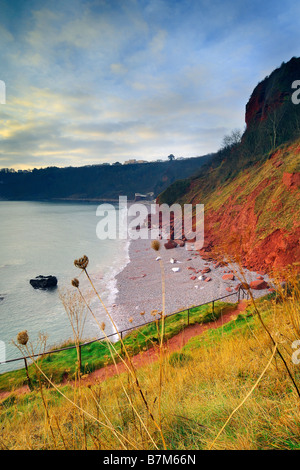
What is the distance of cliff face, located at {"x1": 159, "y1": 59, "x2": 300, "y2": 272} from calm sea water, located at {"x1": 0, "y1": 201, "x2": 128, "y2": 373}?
42.9 feet

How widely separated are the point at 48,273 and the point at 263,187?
3093cm

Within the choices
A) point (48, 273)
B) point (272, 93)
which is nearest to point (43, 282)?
point (48, 273)

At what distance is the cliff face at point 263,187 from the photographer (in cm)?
2181

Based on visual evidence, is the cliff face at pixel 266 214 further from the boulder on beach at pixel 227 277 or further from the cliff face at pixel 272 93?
the cliff face at pixel 272 93

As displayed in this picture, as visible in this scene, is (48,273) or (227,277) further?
(48,273)

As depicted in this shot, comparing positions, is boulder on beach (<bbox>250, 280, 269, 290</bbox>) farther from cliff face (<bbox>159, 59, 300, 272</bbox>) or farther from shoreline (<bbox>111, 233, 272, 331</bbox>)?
cliff face (<bbox>159, 59, 300, 272</bbox>)

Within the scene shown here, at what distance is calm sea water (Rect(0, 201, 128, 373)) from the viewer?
17984 mm

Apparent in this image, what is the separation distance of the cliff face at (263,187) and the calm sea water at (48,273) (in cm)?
1309

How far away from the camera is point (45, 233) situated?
63.2 metres

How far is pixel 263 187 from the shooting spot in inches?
1097

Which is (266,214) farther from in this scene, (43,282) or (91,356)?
Answer: (43,282)

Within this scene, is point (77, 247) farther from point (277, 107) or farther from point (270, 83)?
point (270, 83)

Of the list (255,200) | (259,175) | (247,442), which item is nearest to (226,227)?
(255,200)
